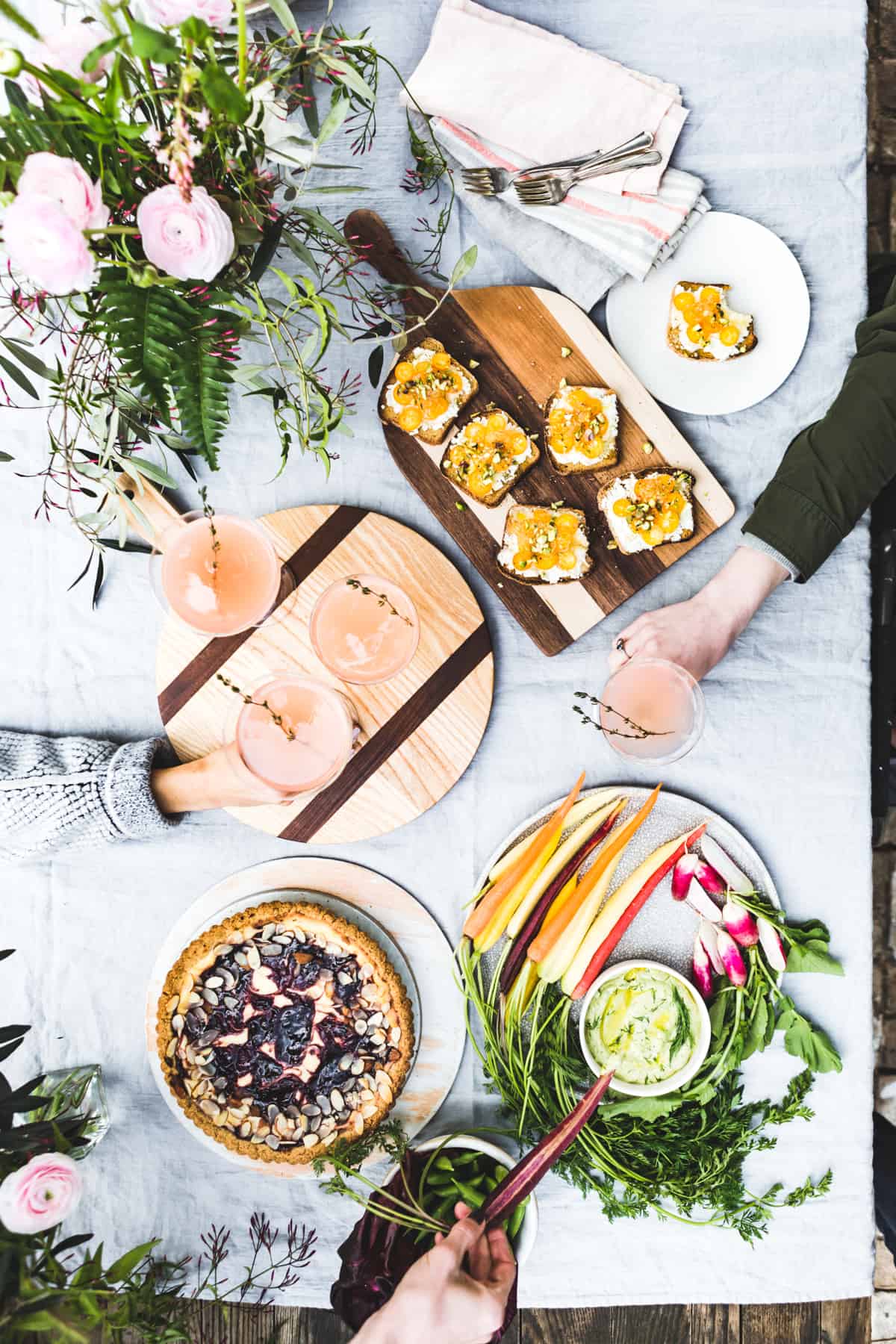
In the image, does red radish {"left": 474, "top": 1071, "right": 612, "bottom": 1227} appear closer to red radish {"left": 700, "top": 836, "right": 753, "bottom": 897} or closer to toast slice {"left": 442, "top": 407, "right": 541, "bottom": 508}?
red radish {"left": 700, "top": 836, "right": 753, "bottom": 897}

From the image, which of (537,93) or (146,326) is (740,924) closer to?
(146,326)

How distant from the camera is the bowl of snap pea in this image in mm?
1562

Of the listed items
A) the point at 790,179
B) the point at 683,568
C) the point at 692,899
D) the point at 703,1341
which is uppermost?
the point at 790,179

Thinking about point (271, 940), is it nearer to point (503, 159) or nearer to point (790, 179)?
point (503, 159)

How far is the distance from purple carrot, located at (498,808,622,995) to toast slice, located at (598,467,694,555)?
0.48 meters

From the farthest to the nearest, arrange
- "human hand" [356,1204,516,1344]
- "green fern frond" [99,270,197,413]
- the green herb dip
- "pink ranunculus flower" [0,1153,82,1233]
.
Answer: the green herb dip < "human hand" [356,1204,516,1344] < "pink ranunculus flower" [0,1153,82,1233] < "green fern frond" [99,270,197,413]

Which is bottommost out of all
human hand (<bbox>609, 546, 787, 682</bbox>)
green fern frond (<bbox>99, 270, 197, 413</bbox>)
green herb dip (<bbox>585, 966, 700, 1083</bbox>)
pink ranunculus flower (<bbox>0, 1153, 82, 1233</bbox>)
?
green herb dip (<bbox>585, 966, 700, 1083</bbox>)

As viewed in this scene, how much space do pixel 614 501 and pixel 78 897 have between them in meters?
1.20

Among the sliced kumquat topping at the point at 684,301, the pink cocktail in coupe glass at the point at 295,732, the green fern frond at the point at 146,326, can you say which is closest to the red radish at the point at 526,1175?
the pink cocktail in coupe glass at the point at 295,732

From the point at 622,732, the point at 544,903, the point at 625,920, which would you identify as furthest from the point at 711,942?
the point at 622,732

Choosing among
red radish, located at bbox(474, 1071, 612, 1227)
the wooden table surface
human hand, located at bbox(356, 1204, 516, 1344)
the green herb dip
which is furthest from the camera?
the wooden table surface

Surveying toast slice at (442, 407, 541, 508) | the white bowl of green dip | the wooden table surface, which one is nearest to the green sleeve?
toast slice at (442, 407, 541, 508)

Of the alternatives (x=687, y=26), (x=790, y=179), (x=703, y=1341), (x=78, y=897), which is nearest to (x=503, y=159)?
(x=687, y=26)

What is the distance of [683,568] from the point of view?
1.67m
